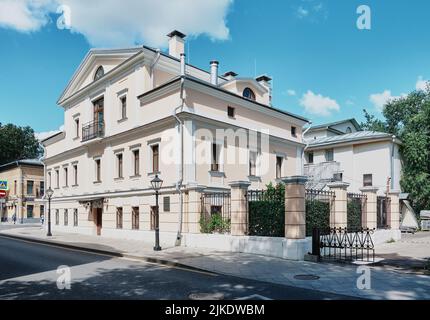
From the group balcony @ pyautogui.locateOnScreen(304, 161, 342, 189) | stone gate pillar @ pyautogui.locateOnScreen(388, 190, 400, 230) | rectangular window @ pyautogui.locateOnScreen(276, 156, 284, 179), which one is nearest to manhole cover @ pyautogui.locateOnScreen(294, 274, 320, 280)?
stone gate pillar @ pyautogui.locateOnScreen(388, 190, 400, 230)

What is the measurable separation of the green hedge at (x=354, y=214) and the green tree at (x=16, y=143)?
7105cm

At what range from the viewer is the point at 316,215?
15.8 m

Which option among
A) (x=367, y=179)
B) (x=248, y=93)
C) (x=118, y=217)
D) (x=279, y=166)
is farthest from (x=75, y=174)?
(x=367, y=179)

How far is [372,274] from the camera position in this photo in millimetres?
10367

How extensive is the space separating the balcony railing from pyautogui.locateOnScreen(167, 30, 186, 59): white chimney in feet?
21.9

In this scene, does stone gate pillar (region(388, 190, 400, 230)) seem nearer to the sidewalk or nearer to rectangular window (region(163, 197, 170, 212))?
the sidewalk

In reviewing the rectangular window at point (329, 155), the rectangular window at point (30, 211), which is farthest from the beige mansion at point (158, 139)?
the rectangular window at point (30, 211)

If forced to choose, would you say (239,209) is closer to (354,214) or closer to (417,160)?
A: (354,214)

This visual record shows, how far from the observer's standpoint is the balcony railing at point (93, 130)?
2552 cm

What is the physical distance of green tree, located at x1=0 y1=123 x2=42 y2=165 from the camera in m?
73.1

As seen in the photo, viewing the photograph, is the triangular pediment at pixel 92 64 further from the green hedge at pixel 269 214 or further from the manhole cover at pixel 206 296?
the manhole cover at pixel 206 296

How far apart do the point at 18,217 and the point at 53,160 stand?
25798 millimetres

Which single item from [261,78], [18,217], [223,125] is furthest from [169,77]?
[18,217]
